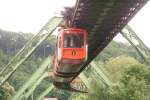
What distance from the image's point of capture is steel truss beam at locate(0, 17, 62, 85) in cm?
5191

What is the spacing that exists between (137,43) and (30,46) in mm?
9298

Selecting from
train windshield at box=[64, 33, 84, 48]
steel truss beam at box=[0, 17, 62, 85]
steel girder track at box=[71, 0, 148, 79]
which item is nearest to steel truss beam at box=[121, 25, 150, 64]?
steel truss beam at box=[0, 17, 62, 85]

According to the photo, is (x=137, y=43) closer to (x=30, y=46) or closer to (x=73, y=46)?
(x=30, y=46)

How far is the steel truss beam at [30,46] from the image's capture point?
51.9 m

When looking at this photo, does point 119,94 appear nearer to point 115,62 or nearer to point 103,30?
point 103,30

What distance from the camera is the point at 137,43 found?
54219mm

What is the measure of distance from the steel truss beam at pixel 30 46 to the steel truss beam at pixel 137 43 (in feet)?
20.4

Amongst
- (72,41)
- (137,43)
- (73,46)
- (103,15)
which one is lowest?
(73,46)

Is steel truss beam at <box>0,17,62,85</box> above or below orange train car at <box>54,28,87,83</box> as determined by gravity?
above

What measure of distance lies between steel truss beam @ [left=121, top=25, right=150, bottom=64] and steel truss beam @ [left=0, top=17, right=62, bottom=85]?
6.21 meters

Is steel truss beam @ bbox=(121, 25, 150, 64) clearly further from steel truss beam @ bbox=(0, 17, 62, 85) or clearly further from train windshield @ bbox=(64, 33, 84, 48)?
train windshield @ bbox=(64, 33, 84, 48)

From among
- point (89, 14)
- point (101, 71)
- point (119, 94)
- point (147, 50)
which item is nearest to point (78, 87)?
point (101, 71)

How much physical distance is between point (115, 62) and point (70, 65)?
5850 cm

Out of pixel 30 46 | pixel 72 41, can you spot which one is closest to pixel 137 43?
pixel 30 46
